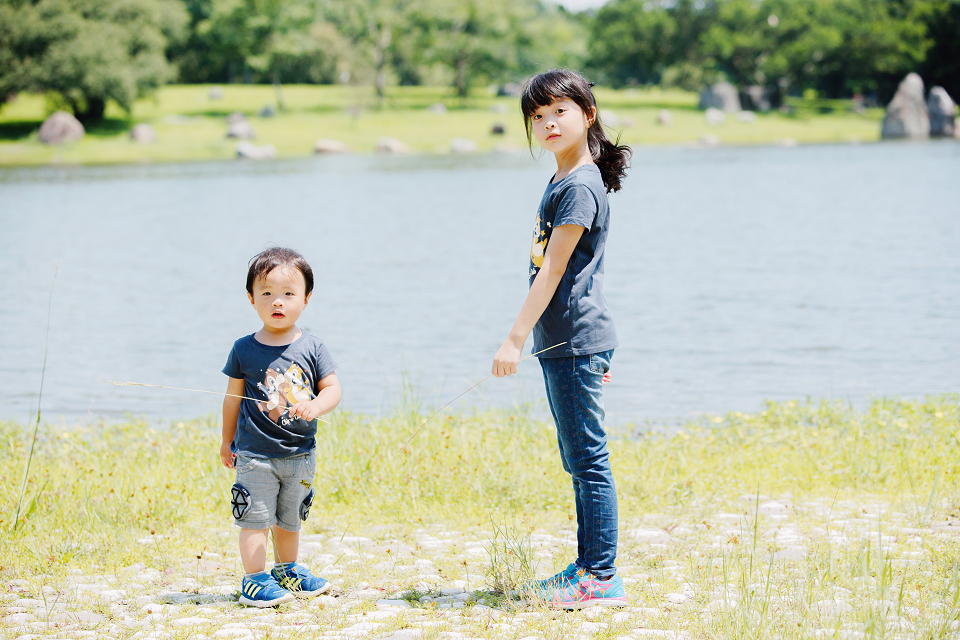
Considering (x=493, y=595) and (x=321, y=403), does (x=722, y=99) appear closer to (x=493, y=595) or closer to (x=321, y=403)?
(x=493, y=595)

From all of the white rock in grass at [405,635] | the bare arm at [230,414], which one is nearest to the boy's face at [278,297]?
the bare arm at [230,414]

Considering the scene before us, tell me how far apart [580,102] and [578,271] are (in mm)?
711

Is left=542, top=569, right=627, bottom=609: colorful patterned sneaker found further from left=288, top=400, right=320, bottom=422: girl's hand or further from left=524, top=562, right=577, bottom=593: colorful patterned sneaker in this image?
left=288, top=400, right=320, bottom=422: girl's hand

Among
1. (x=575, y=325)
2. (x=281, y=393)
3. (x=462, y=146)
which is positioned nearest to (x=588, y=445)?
Result: (x=575, y=325)

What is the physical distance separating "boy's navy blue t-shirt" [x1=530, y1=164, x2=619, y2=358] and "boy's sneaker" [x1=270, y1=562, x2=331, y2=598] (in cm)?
140

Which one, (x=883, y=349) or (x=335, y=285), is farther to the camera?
(x=335, y=285)

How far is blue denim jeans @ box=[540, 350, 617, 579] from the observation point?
3.70 m

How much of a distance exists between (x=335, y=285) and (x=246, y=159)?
101ft

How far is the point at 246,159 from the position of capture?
44.1 metres

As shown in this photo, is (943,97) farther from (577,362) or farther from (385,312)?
(577,362)

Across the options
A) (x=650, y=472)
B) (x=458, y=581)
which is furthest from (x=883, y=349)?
(x=458, y=581)

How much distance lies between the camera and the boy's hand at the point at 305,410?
12.2 ft

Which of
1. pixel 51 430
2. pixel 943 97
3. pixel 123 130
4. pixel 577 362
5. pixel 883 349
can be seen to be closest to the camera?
pixel 577 362

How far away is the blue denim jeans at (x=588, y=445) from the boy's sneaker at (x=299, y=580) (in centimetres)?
114
